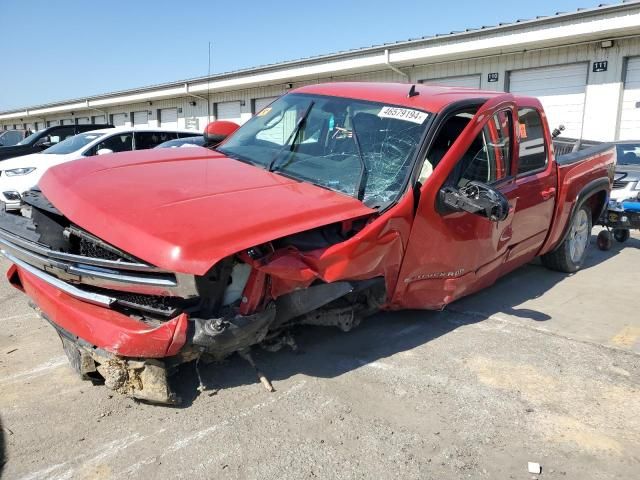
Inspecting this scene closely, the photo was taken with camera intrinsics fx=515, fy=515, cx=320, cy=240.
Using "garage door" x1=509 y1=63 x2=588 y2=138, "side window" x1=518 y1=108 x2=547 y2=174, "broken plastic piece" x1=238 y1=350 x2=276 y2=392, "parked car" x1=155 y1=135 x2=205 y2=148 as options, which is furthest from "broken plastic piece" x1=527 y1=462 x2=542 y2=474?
"garage door" x1=509 y1=63 x2=588 y2=138

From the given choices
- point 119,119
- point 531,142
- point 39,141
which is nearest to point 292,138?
point 531,142

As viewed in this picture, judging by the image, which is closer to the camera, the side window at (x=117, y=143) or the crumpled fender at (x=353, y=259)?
the crumpled fender at (x=353, y=259)

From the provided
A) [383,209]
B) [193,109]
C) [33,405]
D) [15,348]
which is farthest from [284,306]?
[193,109]

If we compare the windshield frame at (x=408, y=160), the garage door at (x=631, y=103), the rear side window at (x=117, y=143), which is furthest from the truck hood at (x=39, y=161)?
the garage door at (x=631, y=103)

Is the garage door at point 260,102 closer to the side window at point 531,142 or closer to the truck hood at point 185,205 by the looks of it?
the side window at point 531,142

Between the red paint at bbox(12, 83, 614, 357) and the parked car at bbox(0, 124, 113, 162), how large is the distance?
384 inches

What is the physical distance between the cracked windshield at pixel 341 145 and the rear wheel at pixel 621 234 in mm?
5790

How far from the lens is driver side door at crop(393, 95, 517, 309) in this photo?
3.51 meters

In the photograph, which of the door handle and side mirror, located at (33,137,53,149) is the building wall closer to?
the door handle

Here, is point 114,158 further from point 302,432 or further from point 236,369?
point 302,432

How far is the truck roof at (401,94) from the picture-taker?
12.6 ft

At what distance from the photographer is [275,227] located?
2.70 metres

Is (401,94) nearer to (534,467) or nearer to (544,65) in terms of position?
(534,467)

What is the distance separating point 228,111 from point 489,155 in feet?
67.5
